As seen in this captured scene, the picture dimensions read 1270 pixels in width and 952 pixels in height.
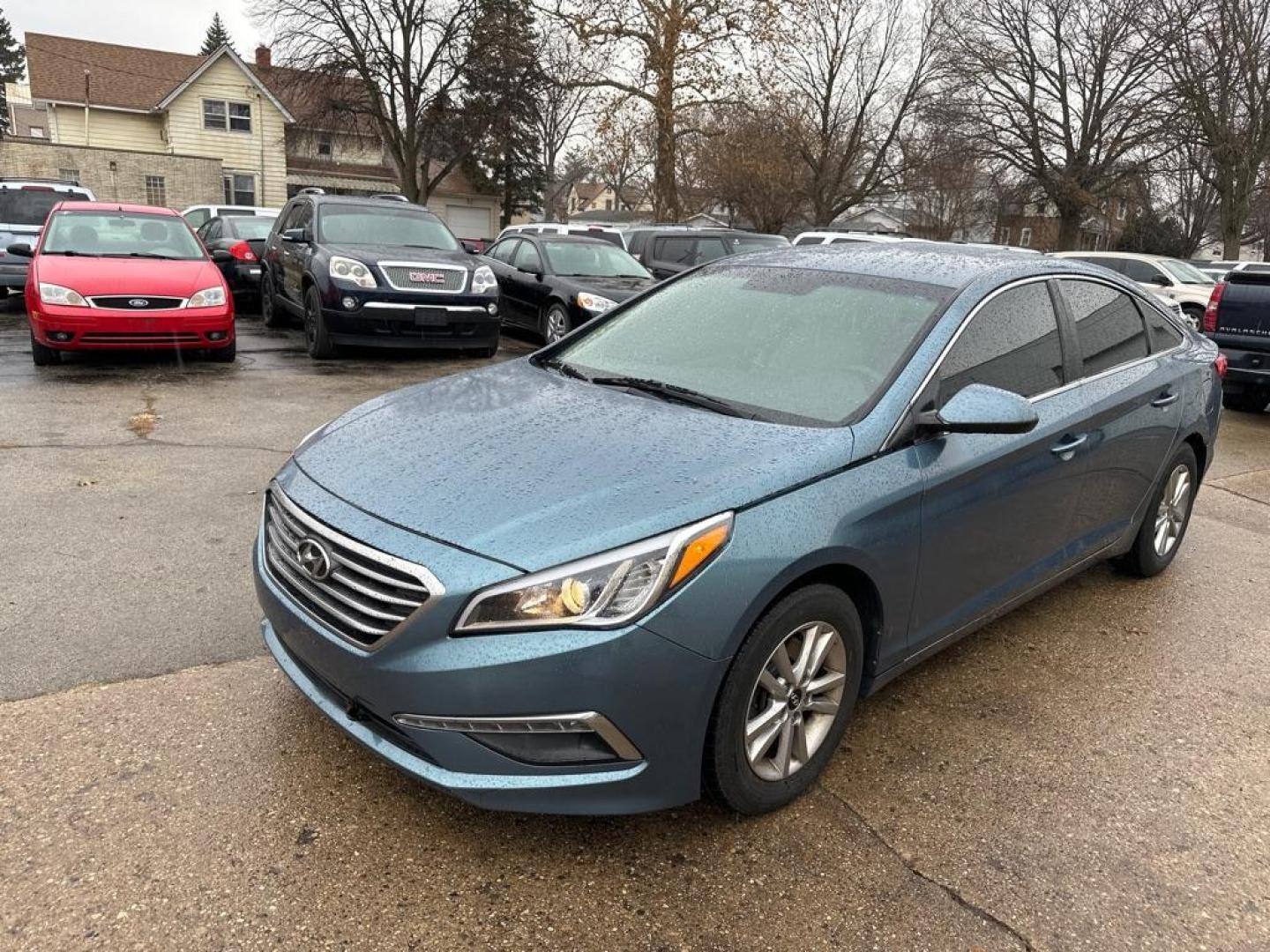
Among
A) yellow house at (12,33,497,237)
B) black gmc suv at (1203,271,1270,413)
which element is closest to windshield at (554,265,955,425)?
black gmc suv at (1203,271,1270,413)

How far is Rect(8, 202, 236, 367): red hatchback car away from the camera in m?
7.96

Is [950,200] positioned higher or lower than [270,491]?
higher

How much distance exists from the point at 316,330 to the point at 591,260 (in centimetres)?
353

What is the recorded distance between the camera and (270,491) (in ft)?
9.50

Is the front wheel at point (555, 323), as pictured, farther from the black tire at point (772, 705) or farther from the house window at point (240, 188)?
the house window at point (240, 188)

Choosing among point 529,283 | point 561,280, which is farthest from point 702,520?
point 529,283

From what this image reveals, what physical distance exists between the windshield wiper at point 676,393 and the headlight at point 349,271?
646cm

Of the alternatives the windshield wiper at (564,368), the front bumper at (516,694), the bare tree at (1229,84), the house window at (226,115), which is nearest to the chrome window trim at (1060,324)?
the front bumper at (516,694)

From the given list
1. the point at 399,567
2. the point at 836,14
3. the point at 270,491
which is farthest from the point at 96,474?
the point at 836,14

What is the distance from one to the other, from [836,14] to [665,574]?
36.9 meters

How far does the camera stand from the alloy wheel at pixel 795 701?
249 cm

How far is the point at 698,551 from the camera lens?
2.24 metres

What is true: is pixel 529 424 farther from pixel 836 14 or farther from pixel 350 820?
pixel 836 14

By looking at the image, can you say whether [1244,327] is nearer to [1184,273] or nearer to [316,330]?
[1184,273]
